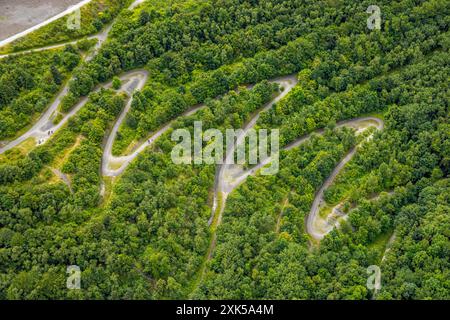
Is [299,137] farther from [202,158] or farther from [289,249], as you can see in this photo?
[289,249]

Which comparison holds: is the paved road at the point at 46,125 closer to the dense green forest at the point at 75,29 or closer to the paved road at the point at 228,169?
the dense green forest at the point at 75,29

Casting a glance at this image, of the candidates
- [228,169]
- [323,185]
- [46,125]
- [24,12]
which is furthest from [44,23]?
[323,185]

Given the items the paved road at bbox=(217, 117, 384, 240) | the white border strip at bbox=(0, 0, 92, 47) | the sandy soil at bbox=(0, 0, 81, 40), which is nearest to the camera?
the paved road at bbox=(217, 117, 384, 240)

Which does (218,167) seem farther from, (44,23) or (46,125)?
(44,23)

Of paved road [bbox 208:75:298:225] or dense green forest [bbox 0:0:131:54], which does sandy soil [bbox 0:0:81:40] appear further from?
paved road [bbox 208:75:298:225]

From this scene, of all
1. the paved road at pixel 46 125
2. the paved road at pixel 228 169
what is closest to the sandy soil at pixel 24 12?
the paved road at pixel 46 125

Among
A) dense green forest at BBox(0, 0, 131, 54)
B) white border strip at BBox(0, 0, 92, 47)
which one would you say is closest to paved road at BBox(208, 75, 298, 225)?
dense green forest at BBox(0, 0, 131, 54)
